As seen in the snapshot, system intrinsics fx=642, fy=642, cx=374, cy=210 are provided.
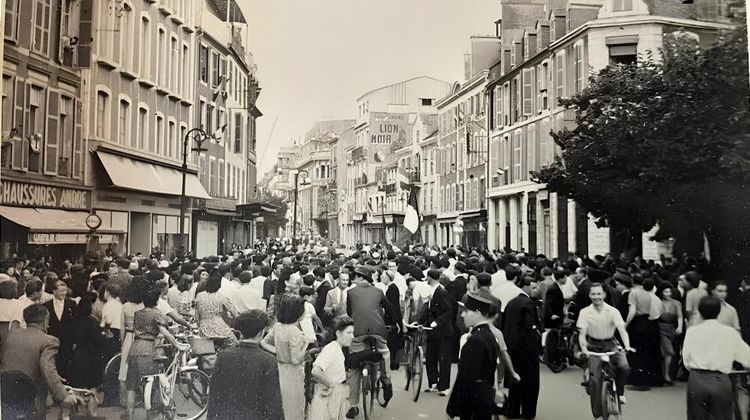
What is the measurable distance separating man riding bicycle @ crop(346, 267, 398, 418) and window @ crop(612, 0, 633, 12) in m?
3.25

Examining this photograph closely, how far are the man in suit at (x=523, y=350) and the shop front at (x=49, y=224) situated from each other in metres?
3.61

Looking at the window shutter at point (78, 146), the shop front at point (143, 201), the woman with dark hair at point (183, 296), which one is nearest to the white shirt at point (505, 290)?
the woman with dark hair at point (183, 296)

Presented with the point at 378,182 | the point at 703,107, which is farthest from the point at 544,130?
the point at 378,182

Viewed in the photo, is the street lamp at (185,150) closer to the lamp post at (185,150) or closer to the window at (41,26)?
the lamp post at (185,150)

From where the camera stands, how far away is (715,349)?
14.7 ft

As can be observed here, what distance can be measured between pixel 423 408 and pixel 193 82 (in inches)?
148

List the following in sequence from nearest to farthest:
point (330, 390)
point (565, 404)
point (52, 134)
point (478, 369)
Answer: point (478, 369) < point (330, 390) < point (565, 404) < point (52, 134)

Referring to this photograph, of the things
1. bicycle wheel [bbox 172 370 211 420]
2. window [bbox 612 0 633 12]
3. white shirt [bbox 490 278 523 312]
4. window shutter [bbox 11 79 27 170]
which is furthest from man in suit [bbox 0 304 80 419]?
window [bbox 612 0 633 12]

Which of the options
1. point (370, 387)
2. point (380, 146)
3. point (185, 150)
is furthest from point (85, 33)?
point (370, 387)

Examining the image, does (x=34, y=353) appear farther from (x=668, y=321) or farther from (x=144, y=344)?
(x=668, y=321)

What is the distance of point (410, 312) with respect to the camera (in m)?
6.86

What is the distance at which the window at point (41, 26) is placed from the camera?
558cm

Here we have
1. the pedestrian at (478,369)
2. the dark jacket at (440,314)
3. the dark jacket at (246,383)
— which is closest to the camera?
the dark jacket at (246,383)

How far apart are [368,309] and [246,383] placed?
6.18 ft
